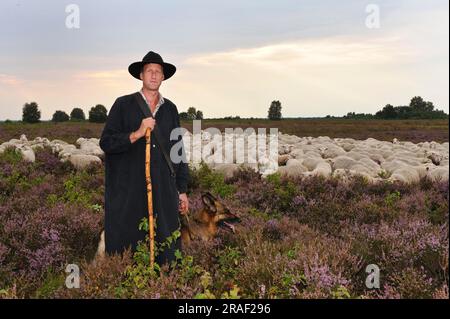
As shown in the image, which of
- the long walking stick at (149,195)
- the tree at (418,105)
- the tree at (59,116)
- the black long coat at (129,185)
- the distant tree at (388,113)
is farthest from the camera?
the tree at (59,116)

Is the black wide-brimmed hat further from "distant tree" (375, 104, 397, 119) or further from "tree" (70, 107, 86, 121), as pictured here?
"tree" (70, 107, 86, 121)

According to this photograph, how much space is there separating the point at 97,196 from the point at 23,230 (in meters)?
2.94

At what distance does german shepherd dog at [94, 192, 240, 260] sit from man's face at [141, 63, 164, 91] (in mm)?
1912

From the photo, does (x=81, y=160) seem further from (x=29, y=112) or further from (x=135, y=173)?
(x=29, y=112)

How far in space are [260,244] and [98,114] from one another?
187 feet

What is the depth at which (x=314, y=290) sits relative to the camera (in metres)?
3.62

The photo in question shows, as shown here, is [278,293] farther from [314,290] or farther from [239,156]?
[239,156]

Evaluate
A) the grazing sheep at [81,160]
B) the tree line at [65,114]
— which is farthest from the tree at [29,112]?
the grazing sheep at [81,160]

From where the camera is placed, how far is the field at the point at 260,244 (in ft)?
12.3

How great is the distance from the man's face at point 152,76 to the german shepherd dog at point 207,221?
191cm

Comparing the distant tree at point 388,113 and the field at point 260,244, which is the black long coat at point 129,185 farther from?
the distant tree at point 388,113

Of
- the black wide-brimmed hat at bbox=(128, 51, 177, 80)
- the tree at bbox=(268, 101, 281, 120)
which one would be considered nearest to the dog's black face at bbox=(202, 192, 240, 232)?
the black wide-brimmed hat at bbox=(128, 51, 177, 80)

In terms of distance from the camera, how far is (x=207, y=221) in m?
6.32

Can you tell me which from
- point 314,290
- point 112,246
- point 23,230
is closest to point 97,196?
point 23,230
